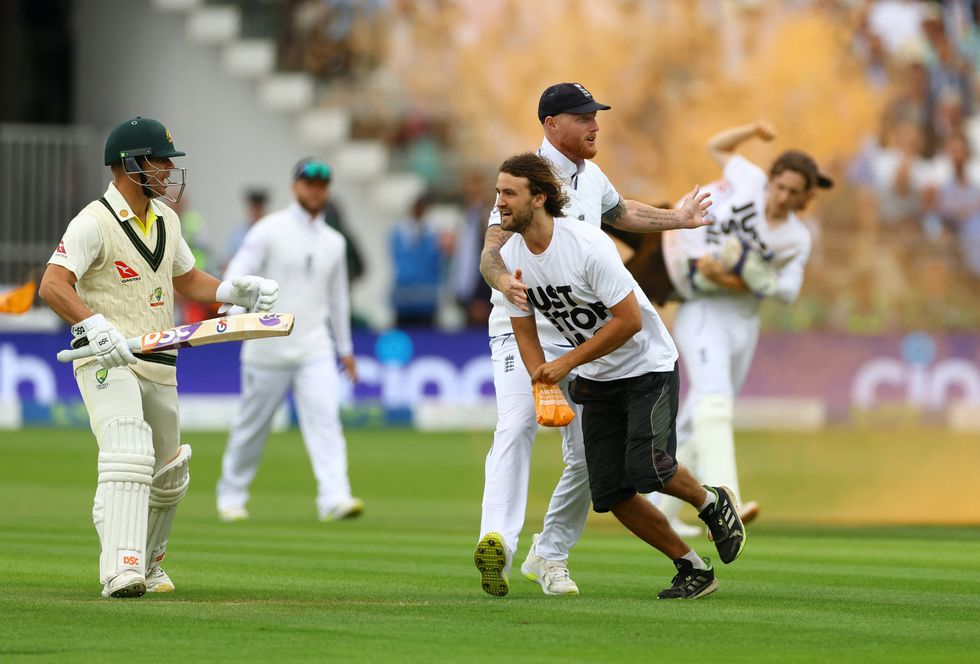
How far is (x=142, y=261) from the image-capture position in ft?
27.3

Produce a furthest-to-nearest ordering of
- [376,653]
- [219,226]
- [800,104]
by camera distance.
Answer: [800,104] → [219,226] → [376,653]

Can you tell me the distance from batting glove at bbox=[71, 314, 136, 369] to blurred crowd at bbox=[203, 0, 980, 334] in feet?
47.6

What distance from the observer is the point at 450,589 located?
28.2 feet

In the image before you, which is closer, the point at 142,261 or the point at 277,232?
the point at 142,261

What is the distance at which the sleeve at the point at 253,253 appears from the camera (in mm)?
13188

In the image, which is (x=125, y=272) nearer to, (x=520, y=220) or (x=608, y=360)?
(x=520, y=220)

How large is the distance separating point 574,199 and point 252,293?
5.16 ft

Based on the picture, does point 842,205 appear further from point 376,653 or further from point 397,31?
point 376,653

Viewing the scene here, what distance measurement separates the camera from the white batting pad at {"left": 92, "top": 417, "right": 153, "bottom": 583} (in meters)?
7.93

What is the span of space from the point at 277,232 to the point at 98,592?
538cm

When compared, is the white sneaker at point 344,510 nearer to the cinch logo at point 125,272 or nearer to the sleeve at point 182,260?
the sleeve at point 182,260

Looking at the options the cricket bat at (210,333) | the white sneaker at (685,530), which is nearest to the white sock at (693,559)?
the cricket bat at (210,333)

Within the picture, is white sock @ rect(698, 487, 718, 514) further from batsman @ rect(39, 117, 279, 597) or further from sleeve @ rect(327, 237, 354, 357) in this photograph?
sleeve @ rect(327, 237, 354, 357)

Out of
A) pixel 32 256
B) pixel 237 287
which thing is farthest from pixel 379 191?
pixel 237 287
